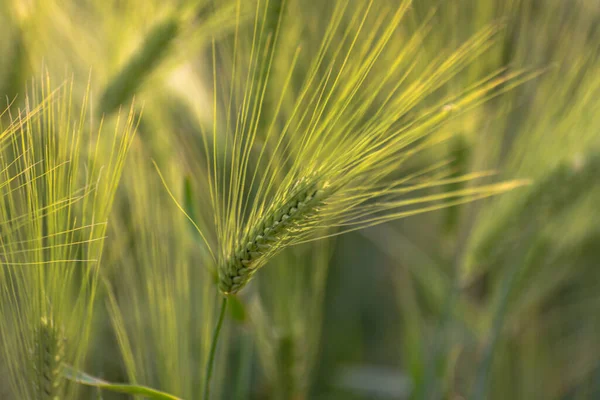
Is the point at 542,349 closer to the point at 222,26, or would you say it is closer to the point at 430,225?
the point at 430,225

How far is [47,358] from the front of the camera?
411 millimetres

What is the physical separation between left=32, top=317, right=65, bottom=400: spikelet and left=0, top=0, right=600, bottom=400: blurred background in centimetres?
6

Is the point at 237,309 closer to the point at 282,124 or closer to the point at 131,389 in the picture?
the point at 131,389

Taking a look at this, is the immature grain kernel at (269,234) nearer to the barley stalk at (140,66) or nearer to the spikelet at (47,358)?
the spikelet at (47,358)

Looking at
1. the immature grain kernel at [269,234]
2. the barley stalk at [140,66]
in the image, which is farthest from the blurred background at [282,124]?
the immature grain kernel at [269,234]

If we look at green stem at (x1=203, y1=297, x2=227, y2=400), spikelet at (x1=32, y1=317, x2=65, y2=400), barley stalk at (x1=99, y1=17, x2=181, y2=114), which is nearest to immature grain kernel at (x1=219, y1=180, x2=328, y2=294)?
green stem at (x1=203, y1=297, x2=227, y2=400)

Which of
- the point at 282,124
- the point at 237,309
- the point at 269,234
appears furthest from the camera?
the point at 282,124

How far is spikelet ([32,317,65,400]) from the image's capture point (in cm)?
41

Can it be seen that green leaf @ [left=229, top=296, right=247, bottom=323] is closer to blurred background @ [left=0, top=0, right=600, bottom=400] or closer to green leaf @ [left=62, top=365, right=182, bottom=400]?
blurred background @ [left=0, top=0, right=600, bottom=400]

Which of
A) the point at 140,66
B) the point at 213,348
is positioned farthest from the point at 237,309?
the point at 140,66

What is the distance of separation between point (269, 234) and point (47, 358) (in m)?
0.18

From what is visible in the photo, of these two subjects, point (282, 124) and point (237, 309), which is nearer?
point (237, 309)

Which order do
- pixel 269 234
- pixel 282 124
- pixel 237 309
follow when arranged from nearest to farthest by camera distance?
pixel 269 234 < pixel 237 309 < pixel 282 124

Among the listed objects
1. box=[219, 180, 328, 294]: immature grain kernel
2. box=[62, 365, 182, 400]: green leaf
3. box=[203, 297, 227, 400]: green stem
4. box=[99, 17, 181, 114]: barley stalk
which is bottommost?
box=[62, 365, 182, 400]: green leaf
